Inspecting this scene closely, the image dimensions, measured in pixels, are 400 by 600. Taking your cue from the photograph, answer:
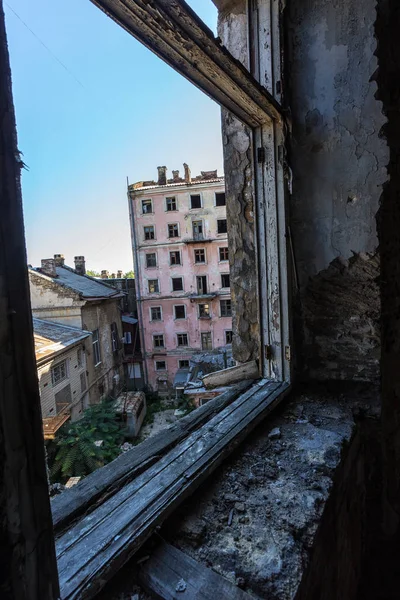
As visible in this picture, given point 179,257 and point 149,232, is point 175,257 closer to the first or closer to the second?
point 179,257

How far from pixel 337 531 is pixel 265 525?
60cm

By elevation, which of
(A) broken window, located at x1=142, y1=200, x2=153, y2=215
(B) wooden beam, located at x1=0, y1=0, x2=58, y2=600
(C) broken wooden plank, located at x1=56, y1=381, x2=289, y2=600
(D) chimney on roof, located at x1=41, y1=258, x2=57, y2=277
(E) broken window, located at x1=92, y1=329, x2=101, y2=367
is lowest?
(E) broken window, located at x1=92, y1=329, x2=101, y2=367

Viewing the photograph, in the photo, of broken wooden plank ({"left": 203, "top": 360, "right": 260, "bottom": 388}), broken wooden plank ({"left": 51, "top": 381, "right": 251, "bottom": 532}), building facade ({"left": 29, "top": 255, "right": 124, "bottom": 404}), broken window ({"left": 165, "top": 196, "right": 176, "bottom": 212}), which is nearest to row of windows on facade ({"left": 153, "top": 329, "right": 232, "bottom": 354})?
broken window ({"left": 165, "top": 196, "right": 176, "bottom": 212})

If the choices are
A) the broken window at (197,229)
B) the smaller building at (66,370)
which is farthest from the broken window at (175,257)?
the smaller building at (66,370)

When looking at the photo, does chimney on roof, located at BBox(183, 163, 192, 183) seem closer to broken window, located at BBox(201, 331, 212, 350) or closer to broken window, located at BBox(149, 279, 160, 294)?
broken window, located at BBox(149, 279, 160, 294)

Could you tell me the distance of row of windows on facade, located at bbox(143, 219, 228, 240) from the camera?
39.7 ft

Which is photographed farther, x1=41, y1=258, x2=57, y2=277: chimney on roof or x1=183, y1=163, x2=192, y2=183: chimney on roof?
x1=183, y1=163, x2=192, y2=183: chimney on roof

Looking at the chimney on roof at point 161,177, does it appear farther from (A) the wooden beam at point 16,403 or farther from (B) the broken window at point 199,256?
(A) the wooden beam at point 16,403

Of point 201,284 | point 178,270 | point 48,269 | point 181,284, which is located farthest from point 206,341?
point 48,269

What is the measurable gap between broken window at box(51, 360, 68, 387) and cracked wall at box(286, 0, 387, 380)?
269 centimetres

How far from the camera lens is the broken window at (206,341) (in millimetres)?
12965

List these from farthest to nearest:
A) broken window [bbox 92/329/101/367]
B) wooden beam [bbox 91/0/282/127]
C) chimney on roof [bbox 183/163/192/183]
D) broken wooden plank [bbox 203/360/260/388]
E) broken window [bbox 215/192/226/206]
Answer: broken window [bbox 215/192/226/206]
chimney on roof [bbox 183/163/192/183]
broken window [bbox 92/329/101/367]
broken wooden plank [bbox 203/360/260/388]
wooden beam [bbox 91/0/282/127]

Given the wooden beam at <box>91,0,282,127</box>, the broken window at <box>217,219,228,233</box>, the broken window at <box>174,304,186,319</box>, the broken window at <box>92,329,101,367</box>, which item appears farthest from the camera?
the broken window at <box>174,304,186,319</box>

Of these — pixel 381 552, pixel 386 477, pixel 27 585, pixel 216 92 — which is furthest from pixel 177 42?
pixel 381 552
